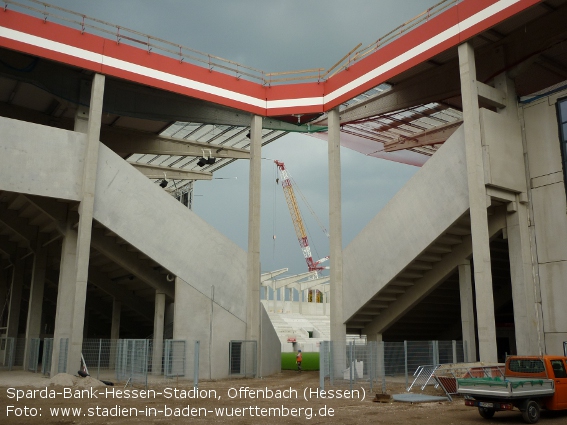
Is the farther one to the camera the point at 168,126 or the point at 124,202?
the point at 168,126

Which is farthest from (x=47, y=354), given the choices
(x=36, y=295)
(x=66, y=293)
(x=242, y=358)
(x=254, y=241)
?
(x=254, y=241)

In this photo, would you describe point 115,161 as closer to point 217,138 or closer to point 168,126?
point 168,126

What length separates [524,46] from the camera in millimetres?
20672

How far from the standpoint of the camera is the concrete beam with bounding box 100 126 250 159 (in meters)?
30.9

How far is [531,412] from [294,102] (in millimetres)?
18799

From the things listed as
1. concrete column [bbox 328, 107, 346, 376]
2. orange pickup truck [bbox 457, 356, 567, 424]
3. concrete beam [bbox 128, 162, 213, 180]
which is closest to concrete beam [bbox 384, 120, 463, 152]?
concrete column [bbox 328, 107, 346, 376]

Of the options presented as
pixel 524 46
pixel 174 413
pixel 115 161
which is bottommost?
pixel 174 413

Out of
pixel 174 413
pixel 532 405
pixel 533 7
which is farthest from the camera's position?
pixel 533 7

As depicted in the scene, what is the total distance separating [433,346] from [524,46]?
1132cm

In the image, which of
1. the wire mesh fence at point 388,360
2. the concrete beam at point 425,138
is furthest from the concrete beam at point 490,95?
the wire mesh fence at point 388,360

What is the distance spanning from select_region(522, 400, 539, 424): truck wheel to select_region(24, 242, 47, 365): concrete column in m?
22.9

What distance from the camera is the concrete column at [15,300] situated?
29.7 m

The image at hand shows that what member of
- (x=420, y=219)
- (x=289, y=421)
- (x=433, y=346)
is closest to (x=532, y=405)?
(x=289, y=421)

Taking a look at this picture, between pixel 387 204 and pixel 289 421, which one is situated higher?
pixel 387 204
